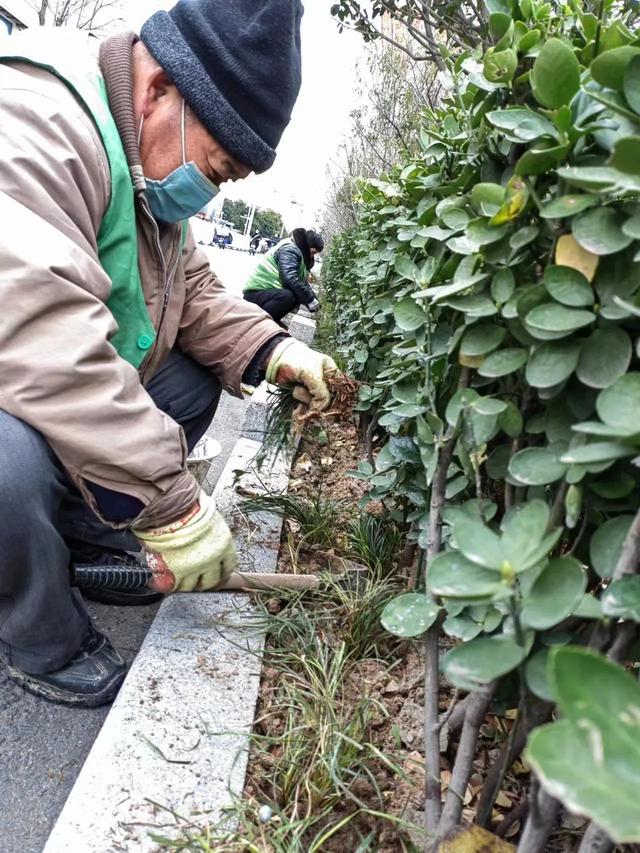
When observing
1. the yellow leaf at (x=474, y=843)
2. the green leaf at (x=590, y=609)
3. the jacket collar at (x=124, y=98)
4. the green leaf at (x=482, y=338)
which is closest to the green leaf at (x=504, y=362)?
the green leaf at (x=482, y=338)

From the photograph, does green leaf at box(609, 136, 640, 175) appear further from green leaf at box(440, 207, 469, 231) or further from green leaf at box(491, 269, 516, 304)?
green leaf at box(440, 207, 469, 231)

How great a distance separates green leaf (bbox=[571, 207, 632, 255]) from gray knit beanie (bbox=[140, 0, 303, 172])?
129 centimetres

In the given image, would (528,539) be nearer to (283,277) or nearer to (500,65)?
(500,65)

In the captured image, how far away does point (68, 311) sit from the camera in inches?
53.7

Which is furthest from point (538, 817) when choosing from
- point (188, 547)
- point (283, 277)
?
point (283, 277)

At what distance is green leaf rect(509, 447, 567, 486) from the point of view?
83 centimetres

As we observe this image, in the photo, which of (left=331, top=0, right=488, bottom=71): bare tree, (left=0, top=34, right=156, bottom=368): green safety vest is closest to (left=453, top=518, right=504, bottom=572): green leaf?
(left=0, top=34, right=156, bottom=368): green safety vest

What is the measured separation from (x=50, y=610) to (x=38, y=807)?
1.44 feet

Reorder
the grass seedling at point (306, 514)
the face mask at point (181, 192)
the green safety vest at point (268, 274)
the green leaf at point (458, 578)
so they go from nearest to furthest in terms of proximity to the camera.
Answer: the green leaf at point (458, 578) < the face mask at point (181, 192) < the grass seedling at point (306, 514) < the green safety vest at point (268, 274)

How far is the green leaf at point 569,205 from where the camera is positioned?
2.59 ft

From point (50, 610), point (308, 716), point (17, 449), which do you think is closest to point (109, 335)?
point (17, 449)

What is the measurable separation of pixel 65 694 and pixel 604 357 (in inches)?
63.6

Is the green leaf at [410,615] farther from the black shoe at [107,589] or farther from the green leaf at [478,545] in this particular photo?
the black shoe at [107,589]

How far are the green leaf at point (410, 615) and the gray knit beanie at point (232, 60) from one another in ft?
4.61
